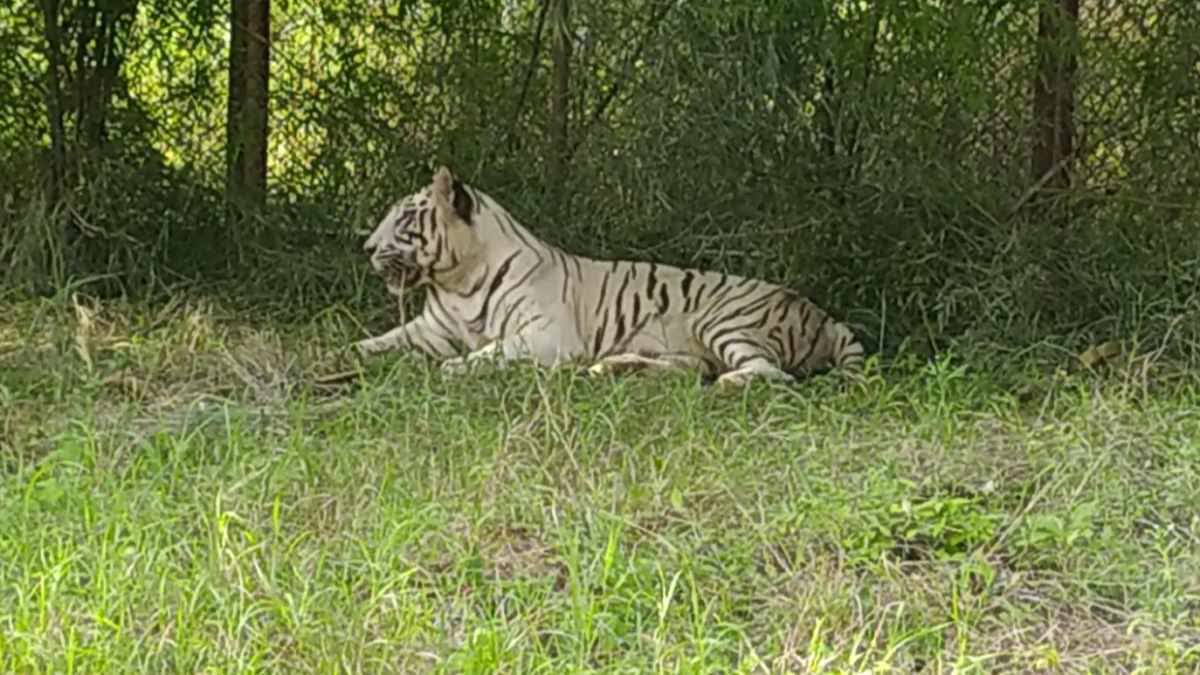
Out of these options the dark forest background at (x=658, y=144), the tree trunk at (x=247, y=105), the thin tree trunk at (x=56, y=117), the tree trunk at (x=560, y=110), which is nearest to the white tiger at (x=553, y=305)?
the dark forest background at (x=658, y=144)

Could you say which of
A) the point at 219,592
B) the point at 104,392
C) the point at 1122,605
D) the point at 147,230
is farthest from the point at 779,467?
the point at 147,230

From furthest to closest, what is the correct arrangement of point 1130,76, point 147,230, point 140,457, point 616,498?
point 147,230, point 1130,76, point 140,457, point 616,498

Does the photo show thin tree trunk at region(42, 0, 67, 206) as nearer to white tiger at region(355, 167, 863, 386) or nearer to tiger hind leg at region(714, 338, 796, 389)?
white tiger at region(355, 167, 863, 386)

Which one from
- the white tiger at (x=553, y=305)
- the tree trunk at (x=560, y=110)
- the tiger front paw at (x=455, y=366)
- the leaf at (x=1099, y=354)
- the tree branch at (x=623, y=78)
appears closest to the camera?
the tiger front paw at (x=455, y=366)

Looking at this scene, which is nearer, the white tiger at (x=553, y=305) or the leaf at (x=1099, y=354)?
the leaf at (x=1099, y=354)

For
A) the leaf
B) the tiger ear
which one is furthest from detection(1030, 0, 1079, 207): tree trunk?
the tiger ear

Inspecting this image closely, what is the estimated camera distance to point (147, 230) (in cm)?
566

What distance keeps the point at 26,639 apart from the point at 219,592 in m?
0.31

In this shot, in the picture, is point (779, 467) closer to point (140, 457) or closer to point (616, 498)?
point (616, 498)

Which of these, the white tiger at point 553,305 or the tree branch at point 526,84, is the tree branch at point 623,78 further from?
the white tiger at point 553,305

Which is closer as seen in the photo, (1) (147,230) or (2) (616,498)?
(2) (616,498)

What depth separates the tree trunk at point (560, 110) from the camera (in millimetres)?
5809

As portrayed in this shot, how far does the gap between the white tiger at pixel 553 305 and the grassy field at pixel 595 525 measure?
23.8 inches

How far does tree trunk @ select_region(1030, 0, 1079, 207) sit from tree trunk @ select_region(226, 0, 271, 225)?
2875mm
